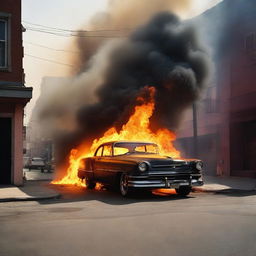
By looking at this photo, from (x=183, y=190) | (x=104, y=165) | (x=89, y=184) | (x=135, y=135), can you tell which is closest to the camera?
(x=183, y=190)

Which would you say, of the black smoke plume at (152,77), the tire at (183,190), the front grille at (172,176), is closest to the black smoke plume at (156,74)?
the black smoke plume at (152,77)

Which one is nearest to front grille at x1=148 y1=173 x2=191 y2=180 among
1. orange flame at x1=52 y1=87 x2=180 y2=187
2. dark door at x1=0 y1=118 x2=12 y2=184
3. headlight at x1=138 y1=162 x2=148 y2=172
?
headlight at x1=138 y1=162 x2=148 y2=172

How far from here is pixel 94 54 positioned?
26000mm

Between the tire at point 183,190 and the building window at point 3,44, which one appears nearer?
the tire at point 183,190

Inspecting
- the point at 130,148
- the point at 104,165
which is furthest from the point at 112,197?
the point at 130,148

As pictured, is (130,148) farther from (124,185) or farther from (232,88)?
(232,88)

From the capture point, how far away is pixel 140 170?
1182 cm

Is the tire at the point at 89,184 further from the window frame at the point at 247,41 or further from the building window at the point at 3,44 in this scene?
the window frame at the point at 247,41

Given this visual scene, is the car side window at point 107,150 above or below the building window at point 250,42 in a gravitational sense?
below

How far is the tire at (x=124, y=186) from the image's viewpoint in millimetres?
12125

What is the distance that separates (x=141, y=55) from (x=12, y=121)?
9941mm

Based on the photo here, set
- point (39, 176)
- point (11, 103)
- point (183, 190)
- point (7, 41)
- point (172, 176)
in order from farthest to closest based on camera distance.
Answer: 1. point (39, 176)
2. point (7, 41)
3. point (11, 103)
4. point (183, 190)
5. point (172, 176)

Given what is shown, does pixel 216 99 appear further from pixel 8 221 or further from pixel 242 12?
pixel 8 221

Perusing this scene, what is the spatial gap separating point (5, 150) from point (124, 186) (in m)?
5.82
